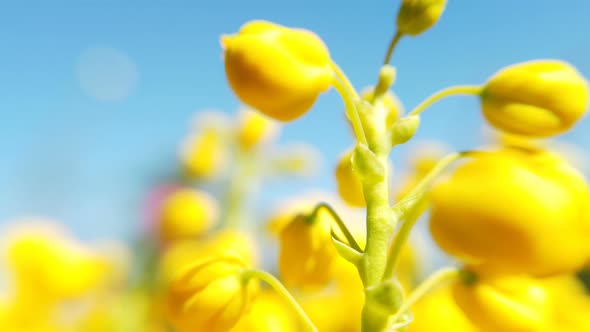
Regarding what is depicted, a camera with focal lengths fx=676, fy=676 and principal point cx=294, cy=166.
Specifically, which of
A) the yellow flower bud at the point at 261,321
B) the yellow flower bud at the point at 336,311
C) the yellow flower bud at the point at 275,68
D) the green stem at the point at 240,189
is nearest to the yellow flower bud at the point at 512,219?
the yellow flower bud at the point at 275,68

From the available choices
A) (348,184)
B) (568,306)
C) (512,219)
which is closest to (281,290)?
(348,184)

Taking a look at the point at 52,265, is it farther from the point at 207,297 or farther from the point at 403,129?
the point at 403,129

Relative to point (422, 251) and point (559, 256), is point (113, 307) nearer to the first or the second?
point (422, 251)

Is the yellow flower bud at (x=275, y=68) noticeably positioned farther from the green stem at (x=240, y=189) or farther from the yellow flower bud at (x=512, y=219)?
the green stem at (x=240, y=189)

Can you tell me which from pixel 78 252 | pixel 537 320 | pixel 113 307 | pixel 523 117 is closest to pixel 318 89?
pixel 523 117

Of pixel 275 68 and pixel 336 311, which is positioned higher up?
pixel 275 68

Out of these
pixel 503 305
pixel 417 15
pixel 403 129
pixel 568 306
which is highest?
pixel 417 15

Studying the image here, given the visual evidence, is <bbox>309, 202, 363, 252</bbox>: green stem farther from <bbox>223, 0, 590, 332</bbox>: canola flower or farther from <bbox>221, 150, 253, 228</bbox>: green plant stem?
<bbox>221, 150, 253, 228</bbox>: green plant stem
